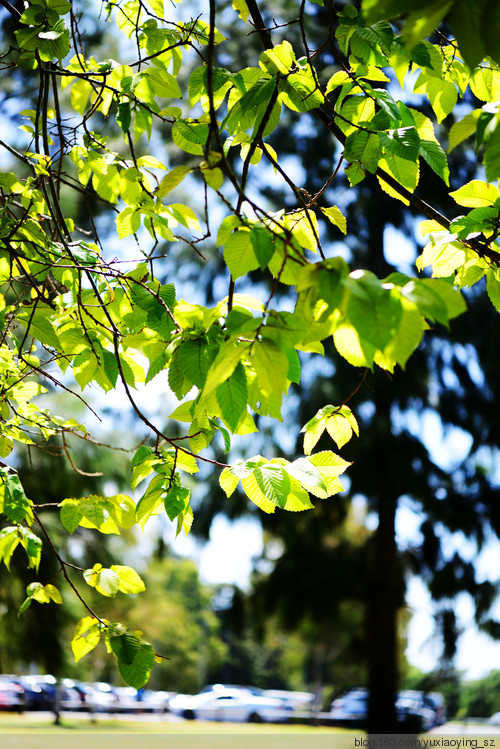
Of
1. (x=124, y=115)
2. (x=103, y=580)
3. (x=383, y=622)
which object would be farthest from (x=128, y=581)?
(x=383, y=622)

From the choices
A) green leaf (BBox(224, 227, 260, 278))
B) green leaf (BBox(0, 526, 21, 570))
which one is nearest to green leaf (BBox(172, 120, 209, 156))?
green leaf (BBox(224, 227, 260, 278))

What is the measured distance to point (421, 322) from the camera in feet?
2.08

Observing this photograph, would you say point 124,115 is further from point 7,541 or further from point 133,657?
point 133,657

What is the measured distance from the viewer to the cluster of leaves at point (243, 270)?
732 millimetres

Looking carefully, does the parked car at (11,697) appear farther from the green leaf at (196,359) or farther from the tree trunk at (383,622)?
the green leaf at (196,359)

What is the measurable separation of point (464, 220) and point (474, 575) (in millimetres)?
6751

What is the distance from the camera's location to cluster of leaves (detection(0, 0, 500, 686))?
73cm

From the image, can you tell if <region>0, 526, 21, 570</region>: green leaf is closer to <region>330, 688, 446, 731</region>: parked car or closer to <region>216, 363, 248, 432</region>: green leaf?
<region>216, 363, 248, 432</region>: green leaf

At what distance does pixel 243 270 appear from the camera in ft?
3.01

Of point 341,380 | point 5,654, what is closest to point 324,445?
point 341,380

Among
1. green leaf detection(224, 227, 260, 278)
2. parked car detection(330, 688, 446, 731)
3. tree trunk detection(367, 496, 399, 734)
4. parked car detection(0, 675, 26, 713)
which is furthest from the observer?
parked car detection(0, 675, 26, 713)

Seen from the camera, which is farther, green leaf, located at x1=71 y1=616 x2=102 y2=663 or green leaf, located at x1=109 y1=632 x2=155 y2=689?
green leaf, located at x1=71 y1=616 x2=102 y2=663

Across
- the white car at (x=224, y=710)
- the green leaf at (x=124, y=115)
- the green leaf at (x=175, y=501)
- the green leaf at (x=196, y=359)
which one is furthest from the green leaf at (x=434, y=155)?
the white car at (x=224, y=710)

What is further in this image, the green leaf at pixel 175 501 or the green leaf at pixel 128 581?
the green leaf at pixel 128 581
